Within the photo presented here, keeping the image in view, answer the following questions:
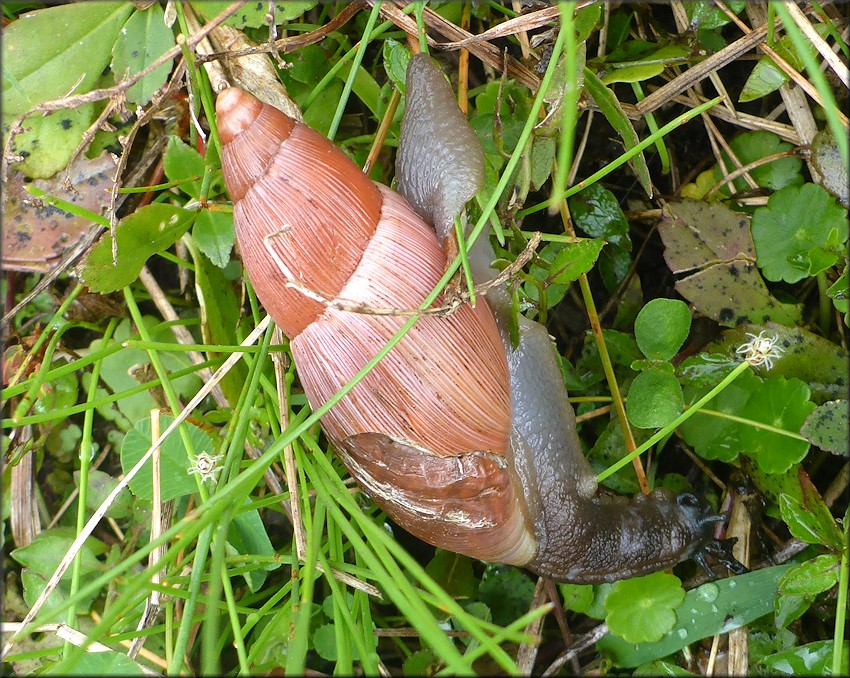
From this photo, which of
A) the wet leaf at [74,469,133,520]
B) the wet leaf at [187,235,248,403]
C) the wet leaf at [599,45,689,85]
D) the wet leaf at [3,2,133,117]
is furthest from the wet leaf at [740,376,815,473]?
the wet leaf at [3,2,133,117]

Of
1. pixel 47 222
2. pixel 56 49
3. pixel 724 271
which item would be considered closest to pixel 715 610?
pixel 724 271

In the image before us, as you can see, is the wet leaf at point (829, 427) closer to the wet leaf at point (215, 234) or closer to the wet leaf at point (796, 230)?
the wet leaf at point (796, 230)

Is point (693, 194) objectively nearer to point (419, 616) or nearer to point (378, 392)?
point (378, 392)

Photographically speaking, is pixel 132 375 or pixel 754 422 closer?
pixel 754 422

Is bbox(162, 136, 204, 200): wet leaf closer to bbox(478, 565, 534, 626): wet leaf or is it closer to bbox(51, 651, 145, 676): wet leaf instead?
bbox(51, 651, 145, 676): wet leaf

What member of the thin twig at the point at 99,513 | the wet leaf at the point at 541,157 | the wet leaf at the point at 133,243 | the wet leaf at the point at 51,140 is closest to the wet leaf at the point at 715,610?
the wet leaf at the point at 541,157

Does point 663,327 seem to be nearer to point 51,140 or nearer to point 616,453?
point 616,453
